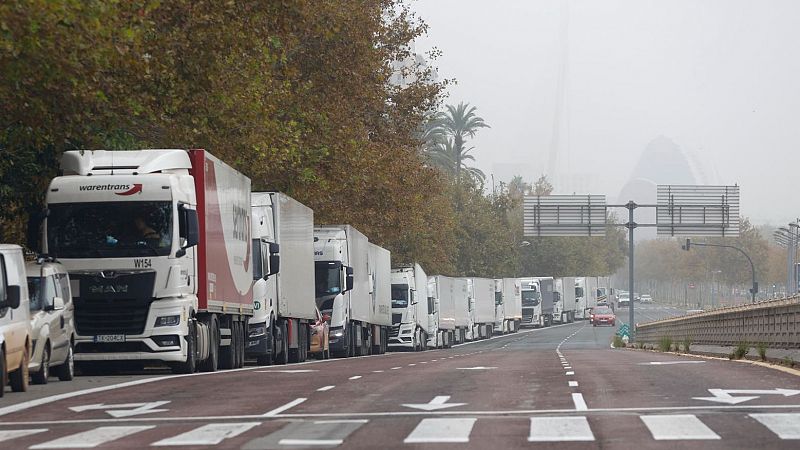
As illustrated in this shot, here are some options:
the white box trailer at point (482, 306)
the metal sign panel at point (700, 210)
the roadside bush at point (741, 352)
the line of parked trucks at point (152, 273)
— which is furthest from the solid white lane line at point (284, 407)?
the white box trailer at point (482, 306)

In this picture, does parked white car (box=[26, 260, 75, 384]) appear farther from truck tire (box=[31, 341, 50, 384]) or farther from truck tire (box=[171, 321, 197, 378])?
truck tire (box=[171, 321, 197, 378])

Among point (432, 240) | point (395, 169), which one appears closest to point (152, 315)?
point (395, 169)

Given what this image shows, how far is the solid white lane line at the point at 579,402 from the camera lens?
1562cm

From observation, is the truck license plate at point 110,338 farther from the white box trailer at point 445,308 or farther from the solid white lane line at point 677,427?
the white box trailer at point 445,308

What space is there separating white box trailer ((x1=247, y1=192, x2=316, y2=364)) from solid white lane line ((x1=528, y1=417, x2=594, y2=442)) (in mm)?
20070

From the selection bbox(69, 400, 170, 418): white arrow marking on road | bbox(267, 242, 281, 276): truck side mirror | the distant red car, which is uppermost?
bbox(267, 242, 281, 276): truck side mirror

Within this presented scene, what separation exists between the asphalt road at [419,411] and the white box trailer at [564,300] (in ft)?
363

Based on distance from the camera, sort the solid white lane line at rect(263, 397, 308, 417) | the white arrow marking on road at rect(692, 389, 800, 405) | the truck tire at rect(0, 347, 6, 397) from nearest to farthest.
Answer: the solid white lane line at rect(263, 397, 308, 417)
the white arrow marking on road at rect(692, 389, 800, 405)
the truck tire at rect(0, 347, 6, 397)

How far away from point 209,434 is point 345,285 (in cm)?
3211

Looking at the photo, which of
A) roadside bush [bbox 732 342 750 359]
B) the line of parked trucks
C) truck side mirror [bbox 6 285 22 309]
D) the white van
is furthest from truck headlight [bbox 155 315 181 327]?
roadside bush [bbox 732 342 750 359]

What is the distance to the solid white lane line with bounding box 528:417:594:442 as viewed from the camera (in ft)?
40.8

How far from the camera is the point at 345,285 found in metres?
45.4

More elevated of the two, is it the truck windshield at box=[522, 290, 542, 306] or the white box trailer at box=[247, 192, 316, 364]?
the white box trailer at box=[247, 192, 316, 364]

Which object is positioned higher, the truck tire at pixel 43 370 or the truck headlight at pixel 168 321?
the truck headlight at pixel 168 321
